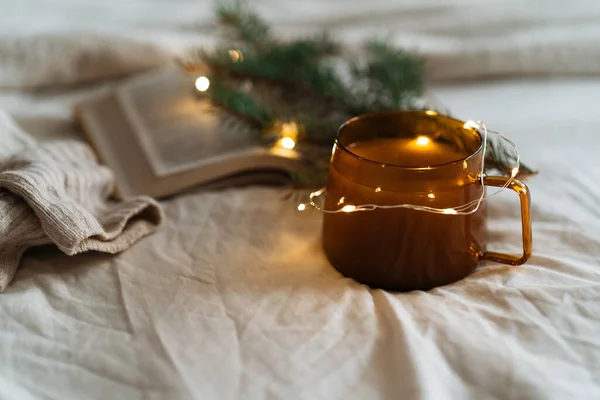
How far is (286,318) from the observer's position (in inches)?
19.3

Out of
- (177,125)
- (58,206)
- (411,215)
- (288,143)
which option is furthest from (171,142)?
(411,215)

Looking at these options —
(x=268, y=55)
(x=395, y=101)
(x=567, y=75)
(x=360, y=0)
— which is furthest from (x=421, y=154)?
(x=360, y=0)

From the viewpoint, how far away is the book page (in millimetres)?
729

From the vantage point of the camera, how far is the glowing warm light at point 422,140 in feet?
1.86

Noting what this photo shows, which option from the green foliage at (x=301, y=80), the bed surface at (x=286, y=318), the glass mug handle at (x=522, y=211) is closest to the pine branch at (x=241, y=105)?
the green foliage at (x=301, y=80)

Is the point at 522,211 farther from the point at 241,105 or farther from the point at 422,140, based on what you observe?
the point at 241,105

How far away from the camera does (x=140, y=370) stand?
1.45ft

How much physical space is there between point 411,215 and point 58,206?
0.94ft

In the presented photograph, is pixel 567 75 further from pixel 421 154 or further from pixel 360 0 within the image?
pixel 421 154

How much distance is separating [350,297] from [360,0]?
75 cm

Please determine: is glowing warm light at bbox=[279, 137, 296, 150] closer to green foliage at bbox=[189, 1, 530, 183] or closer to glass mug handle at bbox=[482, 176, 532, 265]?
green foliage at bbox=[189, 1, 530, 183]

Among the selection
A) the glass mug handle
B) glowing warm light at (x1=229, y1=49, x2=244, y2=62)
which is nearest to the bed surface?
the glass mug handle

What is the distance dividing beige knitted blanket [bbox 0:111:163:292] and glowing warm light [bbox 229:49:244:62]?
257mm

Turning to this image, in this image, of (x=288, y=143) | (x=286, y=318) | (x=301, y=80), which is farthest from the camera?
(x=301, y=80)
